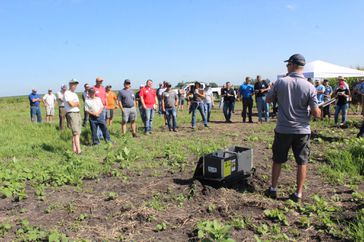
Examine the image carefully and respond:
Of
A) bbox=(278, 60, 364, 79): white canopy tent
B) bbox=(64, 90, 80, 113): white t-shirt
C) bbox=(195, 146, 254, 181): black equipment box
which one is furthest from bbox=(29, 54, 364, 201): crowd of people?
bbox=(278, 60, 364, 79): white canopy tent

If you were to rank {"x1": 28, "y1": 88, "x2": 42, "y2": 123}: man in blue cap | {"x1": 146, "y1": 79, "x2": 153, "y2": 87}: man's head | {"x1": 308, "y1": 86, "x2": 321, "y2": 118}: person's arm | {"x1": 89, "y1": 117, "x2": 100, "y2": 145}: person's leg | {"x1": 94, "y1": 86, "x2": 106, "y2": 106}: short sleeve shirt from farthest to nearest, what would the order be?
{"x1": 28, "y1": 88, "x2": 42, "y2": 123}: man in blue cap → {"x1": 146, "y1": 79, "x2": 153, "y2": 87}: man's head → {"x1": 94, "y1": 86, "x2": 106, "y2": 106}: short sleeve shirt → {"x1": 89, "y1": 117, "x2": 100, "y2": 145}: person's leg → {"x1": 308, "y1": 86, "x2": 321, "y2": 118}: person's arm

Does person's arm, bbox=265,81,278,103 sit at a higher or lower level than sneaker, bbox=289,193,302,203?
higher

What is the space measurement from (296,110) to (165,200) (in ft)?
7.30

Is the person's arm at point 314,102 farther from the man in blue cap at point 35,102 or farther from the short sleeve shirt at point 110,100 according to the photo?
the man in blue cap at point 35,102

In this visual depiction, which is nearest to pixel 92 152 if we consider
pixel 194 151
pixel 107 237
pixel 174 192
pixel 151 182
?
pixel 194 151

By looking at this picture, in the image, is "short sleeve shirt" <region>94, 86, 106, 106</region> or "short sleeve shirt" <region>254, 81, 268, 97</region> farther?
"short sleeve shirt" <region>254, 81, 268, 97</region>

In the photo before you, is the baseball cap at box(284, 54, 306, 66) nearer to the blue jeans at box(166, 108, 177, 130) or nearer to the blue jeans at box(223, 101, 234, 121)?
the blue jeans at box(166, 108, 177, 130)

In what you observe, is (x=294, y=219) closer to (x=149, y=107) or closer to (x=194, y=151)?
(x=194, y=151)

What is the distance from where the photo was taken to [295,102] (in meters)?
4.45

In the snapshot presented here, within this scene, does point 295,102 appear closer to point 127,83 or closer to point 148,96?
point 127,83

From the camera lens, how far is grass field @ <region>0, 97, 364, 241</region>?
12.5 ft

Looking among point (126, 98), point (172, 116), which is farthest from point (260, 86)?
point (126, 98)

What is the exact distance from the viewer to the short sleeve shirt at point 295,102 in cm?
441

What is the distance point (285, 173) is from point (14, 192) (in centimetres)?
456
